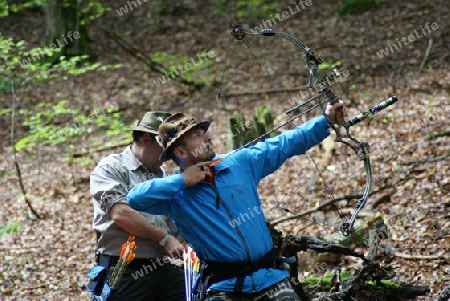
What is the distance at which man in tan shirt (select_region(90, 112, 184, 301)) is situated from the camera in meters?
4.25

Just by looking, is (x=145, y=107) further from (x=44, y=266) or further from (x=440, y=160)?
(x=440, y=160)

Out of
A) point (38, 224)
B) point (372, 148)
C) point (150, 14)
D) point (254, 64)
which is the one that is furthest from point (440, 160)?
point (150, 14)

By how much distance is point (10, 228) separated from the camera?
10172 mm

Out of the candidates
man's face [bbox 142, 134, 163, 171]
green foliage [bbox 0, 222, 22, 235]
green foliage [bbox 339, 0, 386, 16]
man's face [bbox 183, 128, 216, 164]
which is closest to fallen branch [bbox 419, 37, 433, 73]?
green foliage [bbox 339, 0, 386, 16]

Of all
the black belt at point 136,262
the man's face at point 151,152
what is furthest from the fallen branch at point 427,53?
the black belt at point 136,262

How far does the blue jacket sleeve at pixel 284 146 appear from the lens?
3.55 m

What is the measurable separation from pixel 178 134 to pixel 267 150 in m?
0.54

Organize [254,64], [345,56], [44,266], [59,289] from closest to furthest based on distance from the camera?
[59,289] < [44,266] < [345,56] < [254,64]

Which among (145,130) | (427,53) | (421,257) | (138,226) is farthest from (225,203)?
(427,53)

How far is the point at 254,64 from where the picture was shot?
1489 centimetres

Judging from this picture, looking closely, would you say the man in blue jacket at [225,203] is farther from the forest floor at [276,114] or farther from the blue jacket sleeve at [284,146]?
the forest floor at [276,114]

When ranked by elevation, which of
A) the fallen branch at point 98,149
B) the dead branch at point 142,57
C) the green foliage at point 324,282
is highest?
the dead branch at point 142,57

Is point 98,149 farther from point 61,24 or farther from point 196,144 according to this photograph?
point 196,144

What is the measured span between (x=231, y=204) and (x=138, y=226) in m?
1.08
